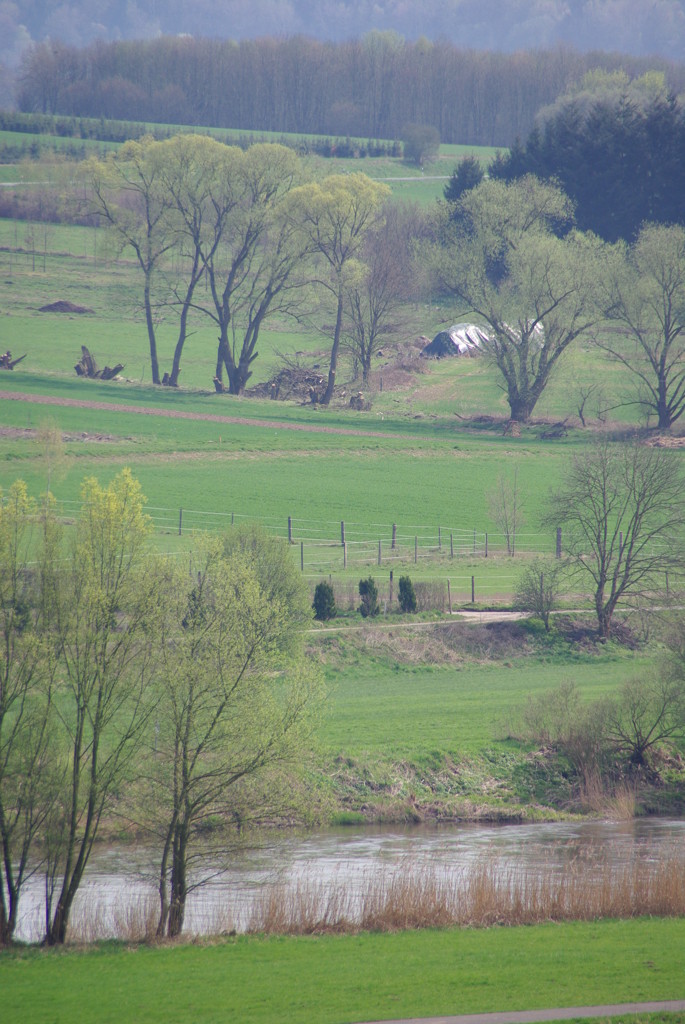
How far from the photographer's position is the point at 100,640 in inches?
849

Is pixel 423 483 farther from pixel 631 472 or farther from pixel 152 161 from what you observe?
pixel 152 161

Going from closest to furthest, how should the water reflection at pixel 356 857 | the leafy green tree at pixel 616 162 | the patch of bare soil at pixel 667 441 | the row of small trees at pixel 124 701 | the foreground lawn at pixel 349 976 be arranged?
the foreground lawn at pixel 349 976 → the row of small trees at pixel 124 701 → the water reflection at pixel 356 857 → the patch of bare soil at pixel 667 441 → the leafy green tree at pixel 616 162

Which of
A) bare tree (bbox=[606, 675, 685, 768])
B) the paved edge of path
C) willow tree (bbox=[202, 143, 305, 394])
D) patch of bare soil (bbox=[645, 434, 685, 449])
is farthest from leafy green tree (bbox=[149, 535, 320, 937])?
willow tree (bbox=[202, 143, 305, 394])

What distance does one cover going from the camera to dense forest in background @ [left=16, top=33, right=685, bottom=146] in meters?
181

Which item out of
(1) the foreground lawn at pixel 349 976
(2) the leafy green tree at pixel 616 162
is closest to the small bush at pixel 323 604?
(1) the foreground lawn at pixel 349 976

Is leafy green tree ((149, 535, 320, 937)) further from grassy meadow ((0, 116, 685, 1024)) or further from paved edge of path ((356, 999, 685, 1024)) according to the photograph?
Answer: paved edge of path ((356, 999, 685, 1024))

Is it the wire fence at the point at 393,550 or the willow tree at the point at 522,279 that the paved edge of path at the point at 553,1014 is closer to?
the wire fence at the point at 393,550

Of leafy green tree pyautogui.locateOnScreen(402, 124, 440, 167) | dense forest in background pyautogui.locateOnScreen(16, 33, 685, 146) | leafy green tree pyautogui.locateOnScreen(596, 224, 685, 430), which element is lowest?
leafy green tree pyautogui.locateOnScreen(596, 224, 685, 430)

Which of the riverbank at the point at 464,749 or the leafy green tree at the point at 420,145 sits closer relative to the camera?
the riverbank at the point at 464,749

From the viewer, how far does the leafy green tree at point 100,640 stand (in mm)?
21203

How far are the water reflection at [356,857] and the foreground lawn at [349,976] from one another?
302 centimetres

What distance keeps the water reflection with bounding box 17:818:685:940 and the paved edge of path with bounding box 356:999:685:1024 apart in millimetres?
7166

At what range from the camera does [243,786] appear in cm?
2156

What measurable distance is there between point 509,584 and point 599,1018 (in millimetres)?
29440
